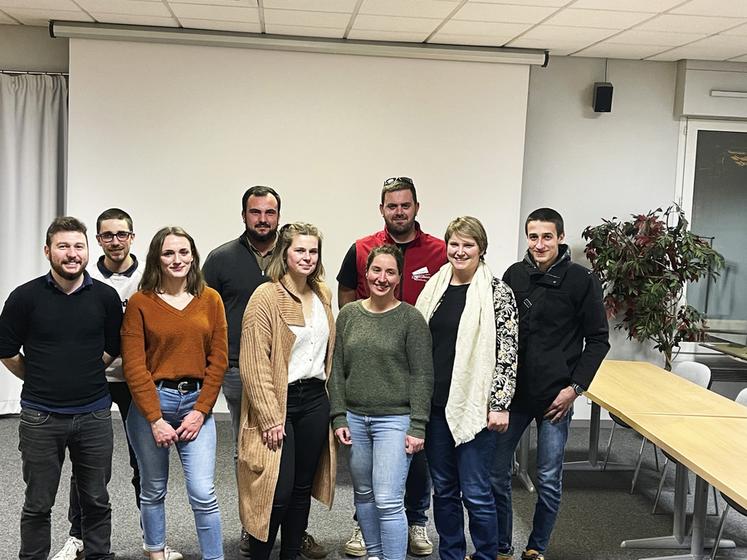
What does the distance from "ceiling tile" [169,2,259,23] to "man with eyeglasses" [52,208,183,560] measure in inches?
73.1

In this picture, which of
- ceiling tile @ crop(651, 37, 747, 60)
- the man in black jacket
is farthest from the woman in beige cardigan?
ceiling tile @ crop(651, 37, 747, 60)

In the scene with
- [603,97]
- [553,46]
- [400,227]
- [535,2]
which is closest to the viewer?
[400,227]

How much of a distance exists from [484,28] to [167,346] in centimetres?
311

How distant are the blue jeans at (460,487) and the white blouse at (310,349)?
19.5 inches

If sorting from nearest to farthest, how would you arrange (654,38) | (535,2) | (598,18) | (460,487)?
(460,487)
(535,2)
(598,18)
(654,38)

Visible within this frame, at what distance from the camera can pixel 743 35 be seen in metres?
4.97

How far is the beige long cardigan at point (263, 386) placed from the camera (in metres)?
2.89

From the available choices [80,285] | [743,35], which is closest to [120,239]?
[80,285]

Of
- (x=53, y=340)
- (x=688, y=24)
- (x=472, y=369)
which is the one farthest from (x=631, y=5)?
(x=53, y=340)

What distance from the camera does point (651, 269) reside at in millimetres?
5621

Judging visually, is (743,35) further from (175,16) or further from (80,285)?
(80,285)

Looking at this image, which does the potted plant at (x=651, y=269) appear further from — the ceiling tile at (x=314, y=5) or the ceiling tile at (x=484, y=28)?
the ceiling tile at (x=314, y=5)

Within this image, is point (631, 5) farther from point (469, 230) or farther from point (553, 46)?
point (469, 230)

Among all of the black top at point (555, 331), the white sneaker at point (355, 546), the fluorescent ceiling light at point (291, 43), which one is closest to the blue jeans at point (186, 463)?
the white sneaker at point (355, 546)
